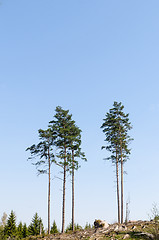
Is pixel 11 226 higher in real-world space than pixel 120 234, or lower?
lower

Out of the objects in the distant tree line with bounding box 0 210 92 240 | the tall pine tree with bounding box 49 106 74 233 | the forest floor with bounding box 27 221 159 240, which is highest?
the tall pine tree with bounding box 49 106 74 233

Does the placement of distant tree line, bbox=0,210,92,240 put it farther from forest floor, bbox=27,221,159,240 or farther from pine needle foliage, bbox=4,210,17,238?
forest floor, bbox=27,221,159,240

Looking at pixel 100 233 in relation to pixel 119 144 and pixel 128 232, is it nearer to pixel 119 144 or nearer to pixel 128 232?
pixel 128 232

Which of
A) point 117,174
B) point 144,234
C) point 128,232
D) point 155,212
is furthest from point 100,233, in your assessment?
point 155,212

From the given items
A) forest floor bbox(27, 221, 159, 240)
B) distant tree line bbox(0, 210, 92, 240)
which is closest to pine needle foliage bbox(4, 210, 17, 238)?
distant tree line bbox(0, 210, 92, 240)

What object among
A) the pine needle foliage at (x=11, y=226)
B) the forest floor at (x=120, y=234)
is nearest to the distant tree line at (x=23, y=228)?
the pine needle foliage at (x=11, y=226)

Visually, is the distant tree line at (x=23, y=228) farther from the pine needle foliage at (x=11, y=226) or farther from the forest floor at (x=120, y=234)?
the forest floor at (x=120, y=234)

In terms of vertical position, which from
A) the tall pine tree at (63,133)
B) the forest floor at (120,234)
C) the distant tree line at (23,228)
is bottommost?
the distant tree line at (23,228)

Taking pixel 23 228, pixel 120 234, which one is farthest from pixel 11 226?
pixel 120 234

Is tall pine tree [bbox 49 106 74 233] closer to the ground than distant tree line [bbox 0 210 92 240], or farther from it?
farther from it

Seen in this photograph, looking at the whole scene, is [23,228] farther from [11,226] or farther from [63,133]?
[63,133]

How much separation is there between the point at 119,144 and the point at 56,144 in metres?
8.46

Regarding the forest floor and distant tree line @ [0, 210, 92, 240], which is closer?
the forest floor

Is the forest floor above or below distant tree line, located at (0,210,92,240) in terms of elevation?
above
